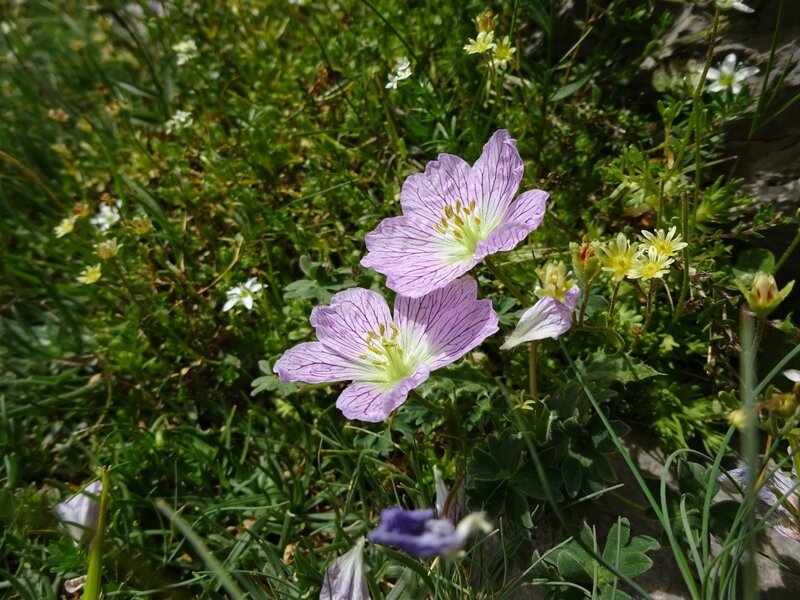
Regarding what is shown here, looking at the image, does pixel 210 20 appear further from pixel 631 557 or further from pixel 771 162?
pixel 631 557

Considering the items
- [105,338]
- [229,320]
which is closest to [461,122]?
[229,320]

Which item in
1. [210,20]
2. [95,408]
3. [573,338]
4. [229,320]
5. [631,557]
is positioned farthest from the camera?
[210,20]

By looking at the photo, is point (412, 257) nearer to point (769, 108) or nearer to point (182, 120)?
point (769, 108)

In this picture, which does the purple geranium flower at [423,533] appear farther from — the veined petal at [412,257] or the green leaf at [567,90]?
the green leaf at [567,90]

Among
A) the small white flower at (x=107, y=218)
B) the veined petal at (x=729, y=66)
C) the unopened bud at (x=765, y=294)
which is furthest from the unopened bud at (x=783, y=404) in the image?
the small white flower at (x=107, y=218)

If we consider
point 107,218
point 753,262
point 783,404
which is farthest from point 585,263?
point 107,218

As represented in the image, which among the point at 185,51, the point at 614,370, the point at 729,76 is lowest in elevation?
the point at 614,370
